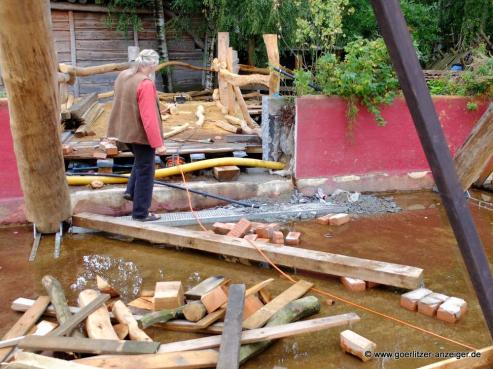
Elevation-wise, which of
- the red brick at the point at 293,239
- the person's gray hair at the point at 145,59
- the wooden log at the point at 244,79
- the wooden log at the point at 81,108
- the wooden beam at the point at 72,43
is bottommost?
the red brick at the point at 293,239

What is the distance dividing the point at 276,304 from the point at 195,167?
124 inches

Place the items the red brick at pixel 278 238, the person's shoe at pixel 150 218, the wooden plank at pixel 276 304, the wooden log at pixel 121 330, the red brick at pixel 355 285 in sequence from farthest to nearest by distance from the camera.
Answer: the person's shoe at pixel 150 218 < the red brick at pixel 278 238 < the red brick at pixel 355 285 < the wooden plank at pixel 276 304 < the wooden log at pixel 121 330

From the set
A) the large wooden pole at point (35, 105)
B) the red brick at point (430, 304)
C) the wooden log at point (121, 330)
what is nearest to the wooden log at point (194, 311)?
the wooden log at point (121, 330)

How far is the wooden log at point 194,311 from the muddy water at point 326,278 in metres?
0.14

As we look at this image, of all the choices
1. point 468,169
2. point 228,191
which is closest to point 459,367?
point 468,169

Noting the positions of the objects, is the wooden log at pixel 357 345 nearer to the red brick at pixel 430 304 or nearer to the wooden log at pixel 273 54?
the red brick at pixel 430 304

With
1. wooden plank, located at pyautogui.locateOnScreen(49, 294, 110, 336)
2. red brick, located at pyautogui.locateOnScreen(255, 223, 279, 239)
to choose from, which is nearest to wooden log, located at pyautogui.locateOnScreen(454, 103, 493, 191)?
red brick, located at pyautogui.locateOnScreen(255, 223, 279, 239)

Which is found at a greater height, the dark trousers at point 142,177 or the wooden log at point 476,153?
the wooden log at point 476,153

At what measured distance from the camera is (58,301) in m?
3.90

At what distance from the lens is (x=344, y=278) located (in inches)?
180

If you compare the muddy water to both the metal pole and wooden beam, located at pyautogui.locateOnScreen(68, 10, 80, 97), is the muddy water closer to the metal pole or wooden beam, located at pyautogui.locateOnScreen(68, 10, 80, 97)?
the metal pole

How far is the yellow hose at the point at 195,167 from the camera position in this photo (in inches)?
251

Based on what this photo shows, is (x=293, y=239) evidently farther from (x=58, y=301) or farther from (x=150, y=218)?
(x=58, y=301)

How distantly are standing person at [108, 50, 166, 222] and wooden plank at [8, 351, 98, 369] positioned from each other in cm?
284
